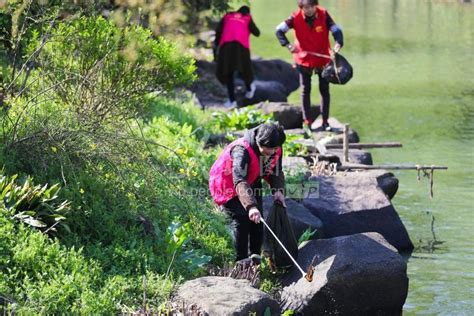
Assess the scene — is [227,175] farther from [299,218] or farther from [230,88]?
[230,88]

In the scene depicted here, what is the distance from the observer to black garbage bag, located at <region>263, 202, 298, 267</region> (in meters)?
9.23

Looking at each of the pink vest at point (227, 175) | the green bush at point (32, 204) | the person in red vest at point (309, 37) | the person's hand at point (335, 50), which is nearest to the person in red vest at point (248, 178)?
the pink vest at point (227, 175)

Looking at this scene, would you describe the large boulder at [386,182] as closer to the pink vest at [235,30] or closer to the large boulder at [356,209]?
the large boulder at [356,209]

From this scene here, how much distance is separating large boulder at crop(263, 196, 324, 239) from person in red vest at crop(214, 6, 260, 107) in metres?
7.19

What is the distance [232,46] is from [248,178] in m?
9.30

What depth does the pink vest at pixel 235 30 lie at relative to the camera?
59.7 feet

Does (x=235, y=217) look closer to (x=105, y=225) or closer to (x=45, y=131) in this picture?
(x=105, y=225)

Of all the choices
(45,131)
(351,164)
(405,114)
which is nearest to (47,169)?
(45,131)

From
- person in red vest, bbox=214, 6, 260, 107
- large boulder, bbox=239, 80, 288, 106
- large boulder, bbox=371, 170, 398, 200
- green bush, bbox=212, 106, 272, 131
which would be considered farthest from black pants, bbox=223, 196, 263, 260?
large boulder, bbox=239, 80, 288, 106

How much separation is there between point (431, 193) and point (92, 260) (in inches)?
231

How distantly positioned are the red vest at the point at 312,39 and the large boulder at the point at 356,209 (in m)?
3.13

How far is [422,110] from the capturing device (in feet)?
63.5

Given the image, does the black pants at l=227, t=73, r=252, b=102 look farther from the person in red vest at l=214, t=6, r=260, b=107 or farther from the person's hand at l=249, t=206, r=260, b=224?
the person's hand at l=249, t=206, r=260, b=224

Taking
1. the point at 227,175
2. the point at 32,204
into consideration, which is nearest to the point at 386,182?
the point at 227,175
